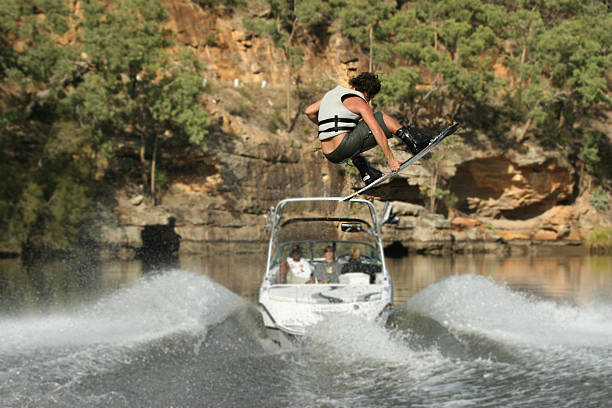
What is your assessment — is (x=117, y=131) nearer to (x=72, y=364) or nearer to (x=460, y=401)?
(x=72, y=364)

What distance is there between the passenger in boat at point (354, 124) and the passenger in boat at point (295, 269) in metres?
7.96

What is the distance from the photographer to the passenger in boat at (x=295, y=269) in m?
13.8

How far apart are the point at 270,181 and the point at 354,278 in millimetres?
29938

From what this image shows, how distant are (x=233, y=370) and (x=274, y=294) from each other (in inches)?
92.0

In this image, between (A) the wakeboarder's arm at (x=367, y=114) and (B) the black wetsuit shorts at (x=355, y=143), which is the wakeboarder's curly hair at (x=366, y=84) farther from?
(B) the black wetsuit shorts at (x=355, y=143)

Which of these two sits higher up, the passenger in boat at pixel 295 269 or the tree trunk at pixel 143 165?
the tree trunk at pixel 143 165

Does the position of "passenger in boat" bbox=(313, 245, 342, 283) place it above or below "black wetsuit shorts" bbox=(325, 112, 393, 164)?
below

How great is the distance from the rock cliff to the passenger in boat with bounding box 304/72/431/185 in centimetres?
2661

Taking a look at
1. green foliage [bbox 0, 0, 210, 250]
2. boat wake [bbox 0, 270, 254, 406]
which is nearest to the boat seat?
boat wake [bbox 0, 270, 254, 406]

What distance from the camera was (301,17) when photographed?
40.0m

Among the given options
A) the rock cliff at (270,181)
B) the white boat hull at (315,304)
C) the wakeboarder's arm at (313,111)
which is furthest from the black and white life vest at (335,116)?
the rock cliff at (270,181)

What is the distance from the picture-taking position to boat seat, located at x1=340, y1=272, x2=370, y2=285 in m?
13.6

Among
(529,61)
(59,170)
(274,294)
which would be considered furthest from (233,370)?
(529,61)

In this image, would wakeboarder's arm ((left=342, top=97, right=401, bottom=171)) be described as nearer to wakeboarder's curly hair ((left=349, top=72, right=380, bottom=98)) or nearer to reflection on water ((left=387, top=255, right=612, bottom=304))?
wakeboarder's curly hair ((left=349, top=72, right=380, bottom=98))
